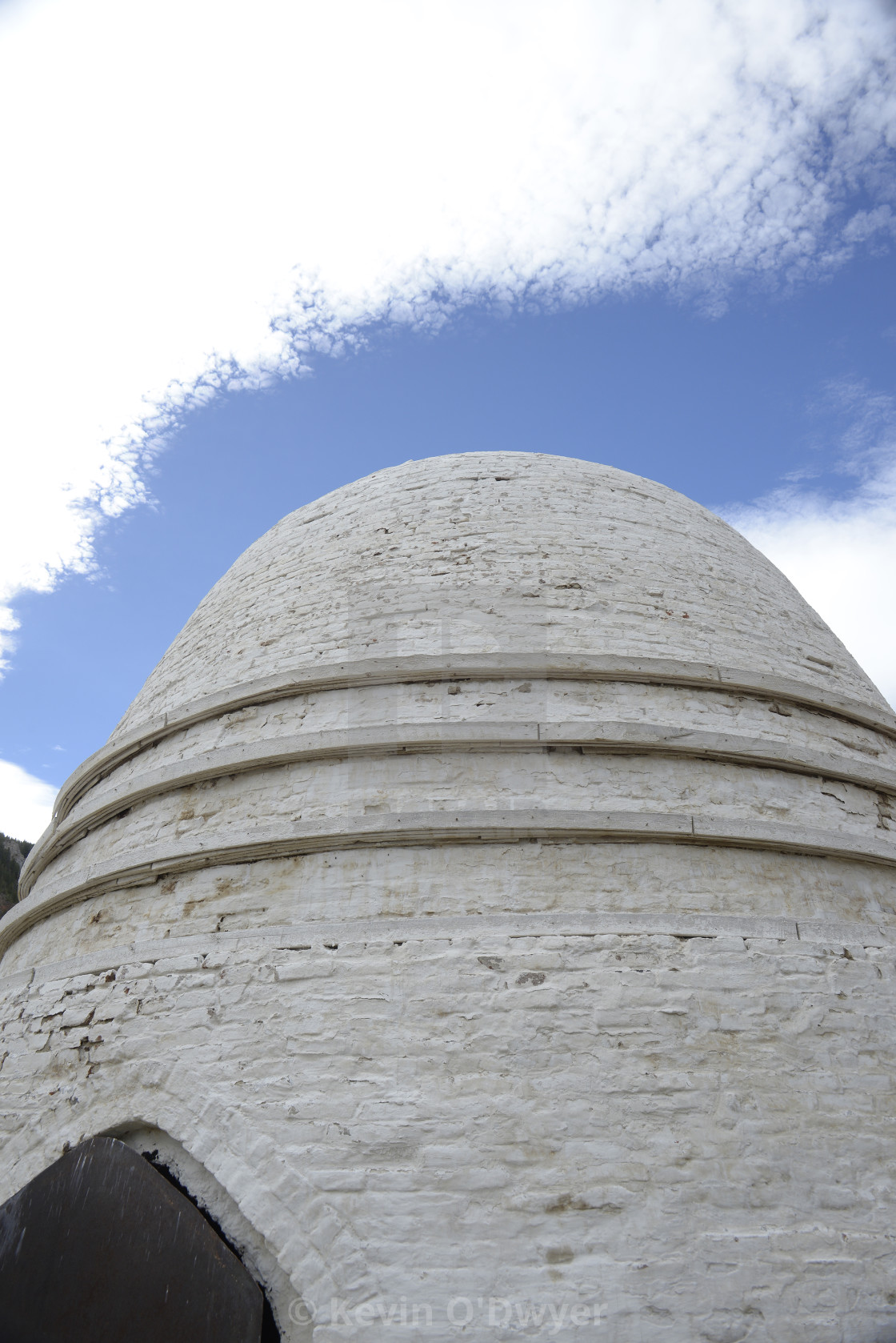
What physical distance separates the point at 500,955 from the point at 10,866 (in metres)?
13.3

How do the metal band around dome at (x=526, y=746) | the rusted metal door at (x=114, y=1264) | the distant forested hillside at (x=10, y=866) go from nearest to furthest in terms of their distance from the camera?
the rusted metal door at (x=114, y=1264) → the metal band around dome at (x=526, y=746) → the distant forested hillside at (x=10, y=866)

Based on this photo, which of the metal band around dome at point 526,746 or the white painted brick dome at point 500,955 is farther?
the metal band around dome at point 526,746

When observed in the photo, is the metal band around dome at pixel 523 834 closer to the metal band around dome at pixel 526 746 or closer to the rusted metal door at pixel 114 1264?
the metal band around dome at pixel 526 746

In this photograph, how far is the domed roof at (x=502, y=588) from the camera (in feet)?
17.3

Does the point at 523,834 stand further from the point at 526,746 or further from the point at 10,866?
the point at 10,866

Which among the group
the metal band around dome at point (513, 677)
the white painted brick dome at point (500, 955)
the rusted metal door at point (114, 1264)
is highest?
the metal band around dome at point (513, 677)

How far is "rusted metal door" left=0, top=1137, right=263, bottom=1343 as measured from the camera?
297 centimetres

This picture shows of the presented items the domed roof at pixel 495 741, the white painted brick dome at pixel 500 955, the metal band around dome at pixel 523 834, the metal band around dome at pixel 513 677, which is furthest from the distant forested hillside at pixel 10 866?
the metal band around dome at pixel 523 834

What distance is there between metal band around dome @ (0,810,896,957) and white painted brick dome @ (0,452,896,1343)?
0.06 ft

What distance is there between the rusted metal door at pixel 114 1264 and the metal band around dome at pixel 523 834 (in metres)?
1.54

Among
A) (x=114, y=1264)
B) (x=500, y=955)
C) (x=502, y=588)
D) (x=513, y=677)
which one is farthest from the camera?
(x=502, y=588)

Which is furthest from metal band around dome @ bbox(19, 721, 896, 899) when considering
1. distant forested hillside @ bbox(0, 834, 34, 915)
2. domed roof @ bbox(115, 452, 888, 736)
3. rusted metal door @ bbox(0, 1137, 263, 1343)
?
distant forested hillside @ bbox(0, 834, 34, 915)

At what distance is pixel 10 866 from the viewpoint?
A: 1363 cm

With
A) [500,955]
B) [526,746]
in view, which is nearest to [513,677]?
[526,746]
